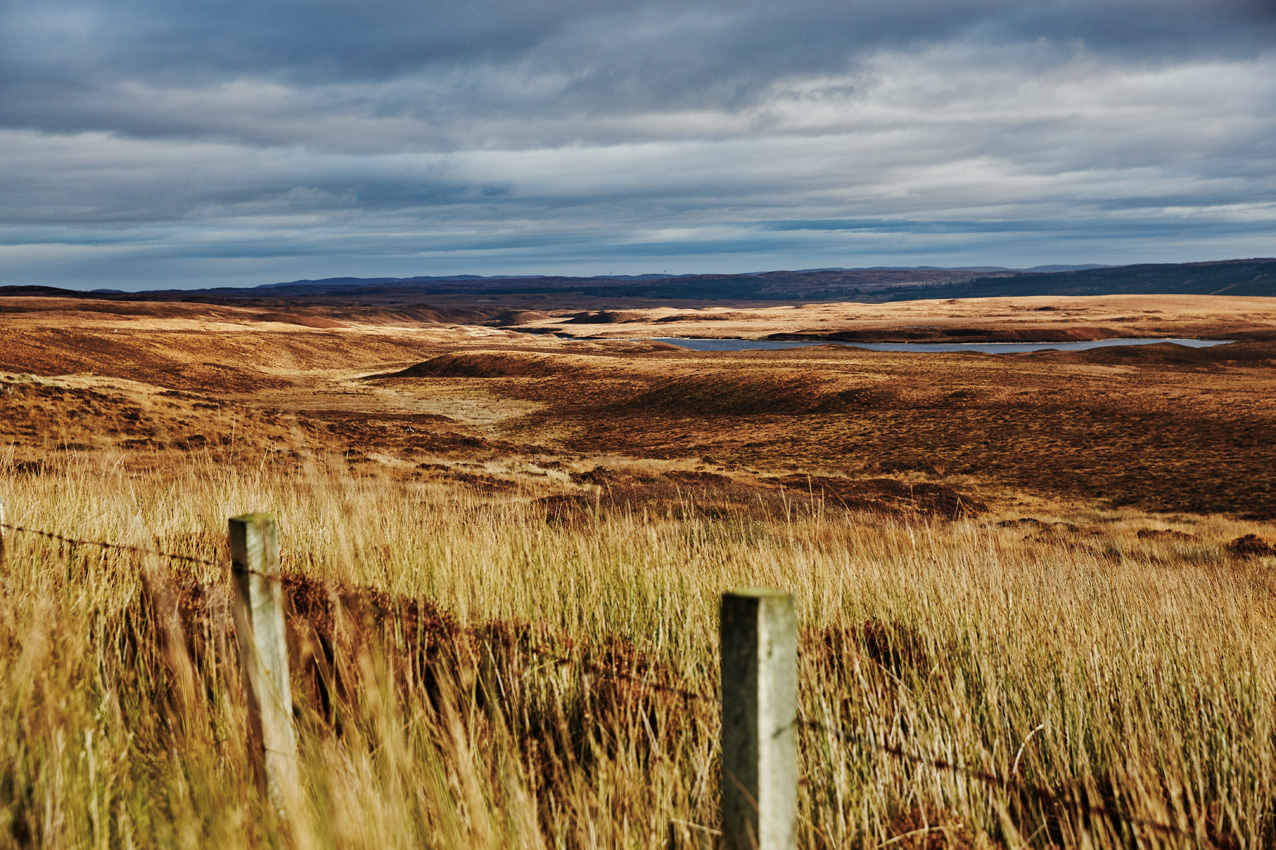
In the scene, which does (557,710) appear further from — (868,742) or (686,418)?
(686,418)

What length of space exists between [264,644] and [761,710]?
1.69 meters

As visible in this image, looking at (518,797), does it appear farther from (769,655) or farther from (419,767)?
(769,655)

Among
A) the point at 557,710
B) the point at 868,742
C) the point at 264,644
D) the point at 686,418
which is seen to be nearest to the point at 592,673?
the point at 557,710

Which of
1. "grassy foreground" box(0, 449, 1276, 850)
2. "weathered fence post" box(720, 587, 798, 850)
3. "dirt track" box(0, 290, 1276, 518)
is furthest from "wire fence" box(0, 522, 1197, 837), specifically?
"dirt track" box(0, 290, 1276, 518)

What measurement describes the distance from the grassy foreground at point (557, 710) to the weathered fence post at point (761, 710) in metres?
0.51

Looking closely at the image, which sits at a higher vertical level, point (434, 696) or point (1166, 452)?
point (434, 696)

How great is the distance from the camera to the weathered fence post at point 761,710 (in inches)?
64.3

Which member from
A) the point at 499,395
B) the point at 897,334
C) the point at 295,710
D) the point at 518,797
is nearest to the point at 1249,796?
the point at 518,797

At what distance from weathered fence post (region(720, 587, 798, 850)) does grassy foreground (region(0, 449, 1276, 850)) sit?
0.51 meters

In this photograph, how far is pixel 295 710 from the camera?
3471 millimetres

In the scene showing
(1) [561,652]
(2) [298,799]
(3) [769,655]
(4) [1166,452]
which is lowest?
(4) [1166,452]

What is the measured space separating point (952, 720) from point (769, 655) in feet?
9.04

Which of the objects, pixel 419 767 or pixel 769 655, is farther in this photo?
pixel 419 767

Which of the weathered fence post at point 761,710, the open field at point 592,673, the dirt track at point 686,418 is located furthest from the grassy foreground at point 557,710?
the dirt track at point 686,418
